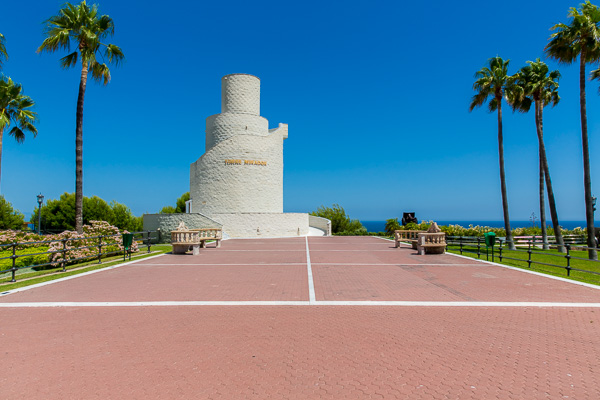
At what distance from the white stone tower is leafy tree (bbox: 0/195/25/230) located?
62.9 feet

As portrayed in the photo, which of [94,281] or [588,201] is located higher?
[588,201]

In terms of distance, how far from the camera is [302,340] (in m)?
4.92

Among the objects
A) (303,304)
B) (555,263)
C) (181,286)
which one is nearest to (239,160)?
(555,263)

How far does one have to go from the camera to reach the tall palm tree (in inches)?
703

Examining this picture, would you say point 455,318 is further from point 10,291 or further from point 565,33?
point 565,33

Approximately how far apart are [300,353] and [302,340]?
47cm

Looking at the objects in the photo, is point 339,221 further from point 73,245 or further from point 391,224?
point 73,245

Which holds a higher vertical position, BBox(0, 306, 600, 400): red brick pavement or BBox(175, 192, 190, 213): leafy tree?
BBox(175, 192, 190, 213): leafy tree

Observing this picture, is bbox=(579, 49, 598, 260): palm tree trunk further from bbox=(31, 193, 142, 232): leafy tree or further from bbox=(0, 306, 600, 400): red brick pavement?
bbox=(31, 193, 142, 232): leafy tree

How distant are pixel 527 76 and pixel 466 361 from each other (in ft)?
79.5

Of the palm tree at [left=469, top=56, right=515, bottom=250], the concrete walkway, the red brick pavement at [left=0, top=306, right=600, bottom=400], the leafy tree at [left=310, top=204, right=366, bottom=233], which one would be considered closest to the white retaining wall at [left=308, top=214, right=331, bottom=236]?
the leafy tree at [left=310, top=204, right=366, bottom=233]

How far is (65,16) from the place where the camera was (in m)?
17.1

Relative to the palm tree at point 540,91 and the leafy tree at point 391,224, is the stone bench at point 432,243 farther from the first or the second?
the leafy tree at point 391,224

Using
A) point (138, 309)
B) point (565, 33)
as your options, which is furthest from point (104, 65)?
point (565, 33)
